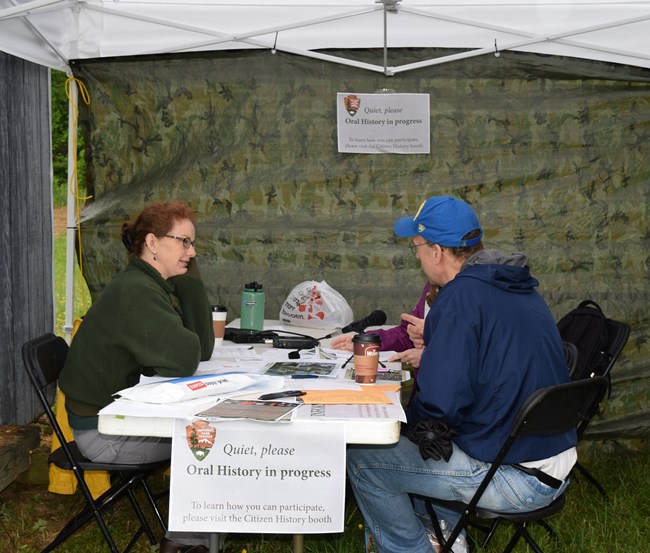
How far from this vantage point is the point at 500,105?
201 inches

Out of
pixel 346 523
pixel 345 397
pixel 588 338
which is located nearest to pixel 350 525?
pixel 346 523

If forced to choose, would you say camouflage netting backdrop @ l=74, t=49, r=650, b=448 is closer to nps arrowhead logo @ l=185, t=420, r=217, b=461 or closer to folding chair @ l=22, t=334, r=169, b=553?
folding chair @ l=22, t=334, r=169, b=553

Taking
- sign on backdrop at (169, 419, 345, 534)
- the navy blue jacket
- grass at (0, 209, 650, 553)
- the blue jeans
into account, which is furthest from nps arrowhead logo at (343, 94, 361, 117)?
sign on backdrop at (169, 419, 345, 534)

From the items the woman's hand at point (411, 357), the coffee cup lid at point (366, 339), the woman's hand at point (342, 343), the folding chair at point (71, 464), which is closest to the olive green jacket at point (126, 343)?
the folding chair at point (71, 464)

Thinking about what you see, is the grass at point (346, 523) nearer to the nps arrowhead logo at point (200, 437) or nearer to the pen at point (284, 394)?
the pen at point (284, 394)

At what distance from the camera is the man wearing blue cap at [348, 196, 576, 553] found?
2.77 metres

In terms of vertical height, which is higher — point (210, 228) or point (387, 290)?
point (210, 228)

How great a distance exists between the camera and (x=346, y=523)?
4211 mm

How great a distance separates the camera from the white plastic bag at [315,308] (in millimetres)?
4660

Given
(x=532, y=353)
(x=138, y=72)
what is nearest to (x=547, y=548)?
(x=532, y=353)

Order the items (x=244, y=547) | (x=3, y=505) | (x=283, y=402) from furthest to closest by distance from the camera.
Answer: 1. (x=3, y=505)
2. (x=244, y=547)
3. (x=283, y=402)

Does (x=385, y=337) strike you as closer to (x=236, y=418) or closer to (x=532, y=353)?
(x=532, y=353)

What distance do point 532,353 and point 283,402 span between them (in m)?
0.80

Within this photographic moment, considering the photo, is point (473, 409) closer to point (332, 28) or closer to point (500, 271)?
point (500, 271)
